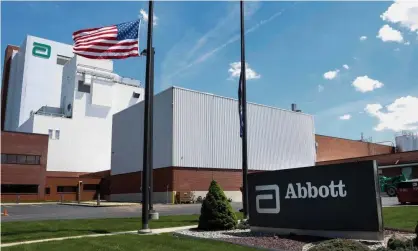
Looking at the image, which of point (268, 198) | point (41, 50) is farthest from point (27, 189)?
point (268, 198)

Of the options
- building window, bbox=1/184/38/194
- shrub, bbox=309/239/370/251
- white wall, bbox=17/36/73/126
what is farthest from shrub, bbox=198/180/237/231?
white wall, bbox=17/36/73/126

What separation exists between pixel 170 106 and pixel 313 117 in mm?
24415

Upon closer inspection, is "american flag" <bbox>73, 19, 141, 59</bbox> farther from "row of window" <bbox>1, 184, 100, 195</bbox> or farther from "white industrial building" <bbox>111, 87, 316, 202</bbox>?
"row of window" <bbox>1, 184, 100, 195</bbox>

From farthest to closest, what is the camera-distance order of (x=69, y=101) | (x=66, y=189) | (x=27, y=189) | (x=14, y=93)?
1. (x=14, y=93)
2. (x=69, y=101)
3. (x=66, y=189)
4. (x=27, y=189)

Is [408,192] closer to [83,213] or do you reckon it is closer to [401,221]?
[401,221]

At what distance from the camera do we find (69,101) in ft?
245

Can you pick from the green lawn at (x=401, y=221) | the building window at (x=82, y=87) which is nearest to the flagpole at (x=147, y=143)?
the green lawn at (x=401, y=221)

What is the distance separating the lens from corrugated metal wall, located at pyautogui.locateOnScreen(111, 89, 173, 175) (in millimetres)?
43781

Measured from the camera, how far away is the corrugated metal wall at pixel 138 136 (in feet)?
144

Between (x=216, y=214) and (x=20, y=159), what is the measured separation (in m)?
51.9

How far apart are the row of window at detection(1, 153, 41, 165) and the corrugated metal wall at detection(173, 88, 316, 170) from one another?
26.7 m

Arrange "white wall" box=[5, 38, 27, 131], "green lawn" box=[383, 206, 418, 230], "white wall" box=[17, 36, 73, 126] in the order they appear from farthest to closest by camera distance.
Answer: "white wall" box=[5, 38, 27, 131] < "white wall" box=[17, 36, 73, 126] < "green lawn" box=[383, 206, 418, 230]

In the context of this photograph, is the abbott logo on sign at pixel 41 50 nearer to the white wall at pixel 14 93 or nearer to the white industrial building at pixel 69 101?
the white industrial building at pixel 69 101

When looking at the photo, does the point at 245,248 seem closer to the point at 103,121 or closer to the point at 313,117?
the point at 313,117
